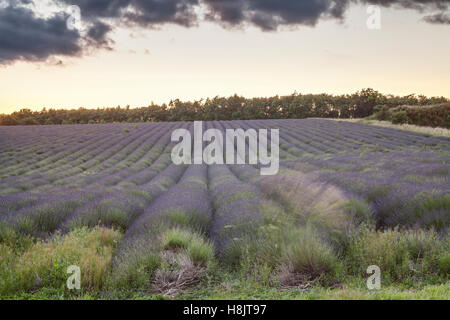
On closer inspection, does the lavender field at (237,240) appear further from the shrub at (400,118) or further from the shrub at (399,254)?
the shrub at (400,118)

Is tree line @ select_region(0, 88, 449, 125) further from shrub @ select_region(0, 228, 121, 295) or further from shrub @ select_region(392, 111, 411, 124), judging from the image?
shrub @ select_region(0, 228, 121, 295)

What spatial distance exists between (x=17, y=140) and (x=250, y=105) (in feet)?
166

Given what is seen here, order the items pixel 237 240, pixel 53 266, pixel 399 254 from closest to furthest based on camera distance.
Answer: pixel 53 266, pixel 399 254, pixel 237 240

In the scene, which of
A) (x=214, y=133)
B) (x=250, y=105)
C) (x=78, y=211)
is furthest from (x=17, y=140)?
(x=250, y=105)

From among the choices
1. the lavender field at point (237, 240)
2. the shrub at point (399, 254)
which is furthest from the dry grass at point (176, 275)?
the shrub at point (399, 254)

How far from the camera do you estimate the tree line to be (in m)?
68.5

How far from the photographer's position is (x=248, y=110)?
2739 inches

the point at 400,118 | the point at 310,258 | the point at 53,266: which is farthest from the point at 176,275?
the point at 400,118

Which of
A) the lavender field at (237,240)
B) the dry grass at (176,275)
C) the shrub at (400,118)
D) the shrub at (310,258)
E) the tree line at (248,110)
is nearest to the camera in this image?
the dry grass at (176,275)

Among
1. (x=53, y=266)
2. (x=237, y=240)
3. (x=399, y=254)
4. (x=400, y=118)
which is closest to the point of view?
(x=53, y=266)

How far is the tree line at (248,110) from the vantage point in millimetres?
68500

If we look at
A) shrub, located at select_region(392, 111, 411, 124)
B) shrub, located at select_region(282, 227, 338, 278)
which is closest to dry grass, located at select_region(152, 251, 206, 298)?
shrub, located at select_region(282, 227, 338, 278)

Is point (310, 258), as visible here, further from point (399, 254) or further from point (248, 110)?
point (248, 110)

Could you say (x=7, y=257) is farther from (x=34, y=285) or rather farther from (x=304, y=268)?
(x=304, y=268)
